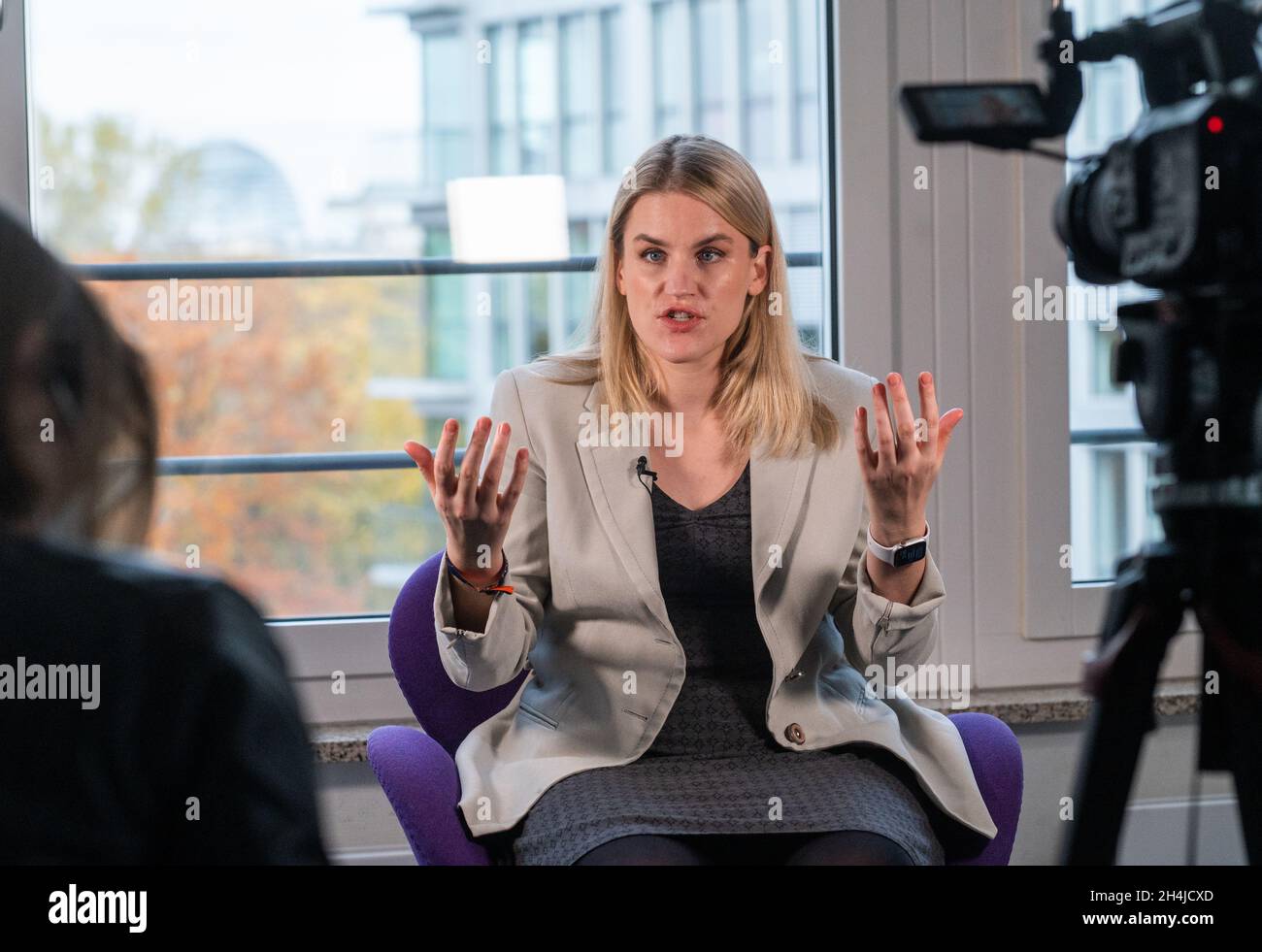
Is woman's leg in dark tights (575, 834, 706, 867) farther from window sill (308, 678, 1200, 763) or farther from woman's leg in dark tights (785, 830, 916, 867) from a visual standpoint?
window sill (308, 678, 1200, 763)

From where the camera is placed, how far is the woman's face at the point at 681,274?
1.55 meters

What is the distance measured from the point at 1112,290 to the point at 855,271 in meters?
0.40

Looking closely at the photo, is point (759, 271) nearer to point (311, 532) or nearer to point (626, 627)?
point (626, 627)

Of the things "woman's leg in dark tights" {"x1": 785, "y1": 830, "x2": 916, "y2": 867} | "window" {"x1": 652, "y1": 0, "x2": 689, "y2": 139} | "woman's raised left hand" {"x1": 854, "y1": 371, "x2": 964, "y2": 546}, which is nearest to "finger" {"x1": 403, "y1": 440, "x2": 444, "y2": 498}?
"woman's raised left hand" {"x1": 854, "y1": 371, "x2": 964, "y2": 546}

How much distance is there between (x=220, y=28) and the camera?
77.2 inches

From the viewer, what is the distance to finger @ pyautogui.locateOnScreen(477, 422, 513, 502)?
140 cm

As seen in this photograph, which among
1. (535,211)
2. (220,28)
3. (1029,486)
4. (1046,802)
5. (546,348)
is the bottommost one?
(1046,802)

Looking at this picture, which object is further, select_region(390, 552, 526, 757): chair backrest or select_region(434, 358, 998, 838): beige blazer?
select_region(390, 552, 526, 757): chair backrest

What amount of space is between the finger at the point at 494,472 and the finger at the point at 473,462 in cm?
1

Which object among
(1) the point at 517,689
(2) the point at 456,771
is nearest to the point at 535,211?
(1) the point at 517,689

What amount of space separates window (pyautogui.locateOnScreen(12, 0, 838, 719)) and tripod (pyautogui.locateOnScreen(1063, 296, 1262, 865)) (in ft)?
2.80

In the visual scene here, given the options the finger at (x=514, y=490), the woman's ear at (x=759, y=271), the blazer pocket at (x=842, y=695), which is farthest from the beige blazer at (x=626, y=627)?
the woman's ear at (x=759, y=271)

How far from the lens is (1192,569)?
3.98 ft
